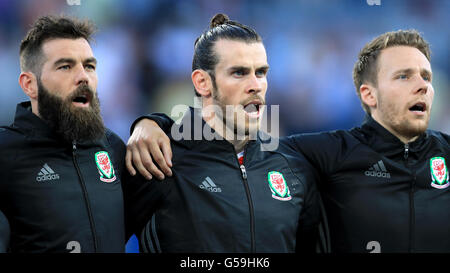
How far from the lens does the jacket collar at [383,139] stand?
282cm

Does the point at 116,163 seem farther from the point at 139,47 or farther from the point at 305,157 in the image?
the point at 139,47

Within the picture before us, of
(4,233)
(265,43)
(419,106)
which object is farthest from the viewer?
(265,43)

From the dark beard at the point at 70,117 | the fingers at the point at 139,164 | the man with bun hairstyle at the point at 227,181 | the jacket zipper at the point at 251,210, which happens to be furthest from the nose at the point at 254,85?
the dark beard at the point at 70,117

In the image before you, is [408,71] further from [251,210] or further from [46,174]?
[46,174]

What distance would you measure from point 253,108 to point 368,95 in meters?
0.74

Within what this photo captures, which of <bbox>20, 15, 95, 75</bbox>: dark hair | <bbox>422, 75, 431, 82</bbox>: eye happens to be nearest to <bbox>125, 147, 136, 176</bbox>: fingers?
<bbox>20, 15, 95, 75</bbox>: dark hair

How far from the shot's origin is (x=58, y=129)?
2.53 meters

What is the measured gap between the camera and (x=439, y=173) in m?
2.75

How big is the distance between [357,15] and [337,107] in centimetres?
102

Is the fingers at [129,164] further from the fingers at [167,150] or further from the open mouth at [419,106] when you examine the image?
the open mouth at [419,106]

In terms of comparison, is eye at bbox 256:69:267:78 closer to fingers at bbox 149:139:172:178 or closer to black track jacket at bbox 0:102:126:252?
fingers at bbox 149:139:172:178

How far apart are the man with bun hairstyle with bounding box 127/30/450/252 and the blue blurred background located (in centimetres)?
215

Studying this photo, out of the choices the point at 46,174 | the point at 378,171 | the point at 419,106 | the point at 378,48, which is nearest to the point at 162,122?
the point at 46,174

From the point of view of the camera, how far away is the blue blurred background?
4.90m
